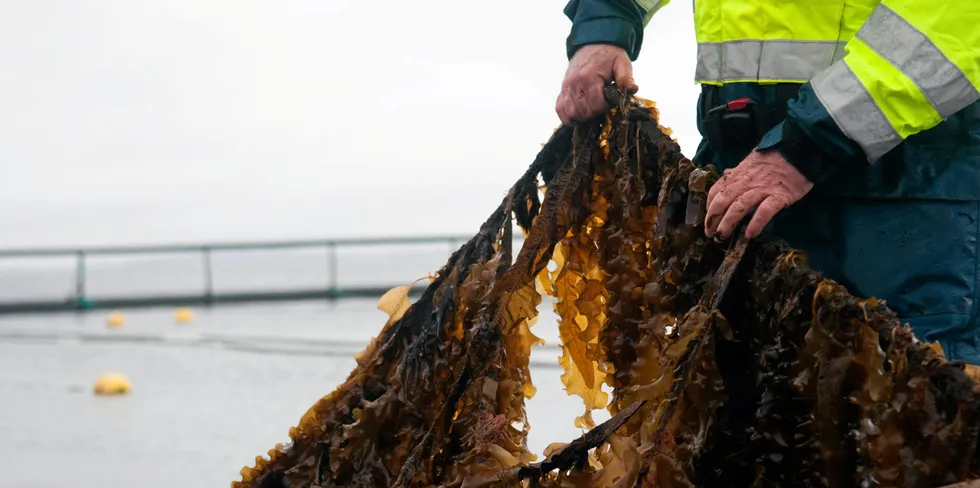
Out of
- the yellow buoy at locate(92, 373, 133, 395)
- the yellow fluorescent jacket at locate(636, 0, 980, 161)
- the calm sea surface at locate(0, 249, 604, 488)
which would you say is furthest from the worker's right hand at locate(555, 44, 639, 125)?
the yellow buoy at locate(92, 373, 133, 395)

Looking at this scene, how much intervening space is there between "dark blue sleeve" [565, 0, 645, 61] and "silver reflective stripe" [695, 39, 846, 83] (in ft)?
1.04

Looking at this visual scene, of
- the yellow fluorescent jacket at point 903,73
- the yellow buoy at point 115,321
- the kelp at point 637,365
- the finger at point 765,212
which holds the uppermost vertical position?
the yellow fluorescent jacket at point 903,73

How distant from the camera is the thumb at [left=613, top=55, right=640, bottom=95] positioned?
221 cm

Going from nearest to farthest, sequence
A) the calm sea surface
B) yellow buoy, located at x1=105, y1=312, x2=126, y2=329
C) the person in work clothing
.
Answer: the person in work clothing, the calm sea surface, yellow buoy, located at x1=105, y1=312, x2=126, y2=329

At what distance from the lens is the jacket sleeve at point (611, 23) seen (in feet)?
7.44

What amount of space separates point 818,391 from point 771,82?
68cm

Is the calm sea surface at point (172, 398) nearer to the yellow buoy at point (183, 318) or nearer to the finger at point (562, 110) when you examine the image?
the yellow buoy at point (183, 318)

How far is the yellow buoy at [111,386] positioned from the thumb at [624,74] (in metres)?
5.28

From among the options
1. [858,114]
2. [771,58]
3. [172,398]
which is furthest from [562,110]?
[172,398]

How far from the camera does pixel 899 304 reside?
180cm

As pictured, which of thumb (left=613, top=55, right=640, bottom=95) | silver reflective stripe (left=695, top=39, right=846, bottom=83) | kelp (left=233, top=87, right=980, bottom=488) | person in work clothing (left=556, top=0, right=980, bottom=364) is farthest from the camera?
thumb (left=613, top=55, right=640, bottom=95)

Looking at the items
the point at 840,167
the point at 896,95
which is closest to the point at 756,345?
the point at 840,167

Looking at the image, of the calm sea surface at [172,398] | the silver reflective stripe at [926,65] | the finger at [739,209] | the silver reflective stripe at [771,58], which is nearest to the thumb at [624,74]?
the silver reflective stripe at [771,58]

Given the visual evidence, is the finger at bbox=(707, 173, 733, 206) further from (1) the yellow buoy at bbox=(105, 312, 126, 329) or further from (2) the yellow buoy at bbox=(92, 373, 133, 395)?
(1) the yellow buoy at bbox=(105, 312, 126, 329)
